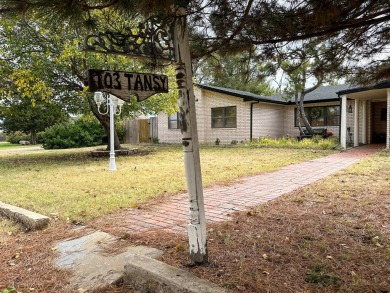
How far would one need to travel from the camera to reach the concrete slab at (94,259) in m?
2.67

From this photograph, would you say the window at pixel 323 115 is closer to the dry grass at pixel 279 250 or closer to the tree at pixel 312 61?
the dry grass at pixel 279 250

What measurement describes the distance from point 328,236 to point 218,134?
1618cm

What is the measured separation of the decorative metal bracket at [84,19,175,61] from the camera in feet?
7.38

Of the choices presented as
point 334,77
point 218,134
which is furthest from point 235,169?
point 218,134

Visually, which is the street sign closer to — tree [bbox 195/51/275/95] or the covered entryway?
tree [bbox 195/51/275/95]

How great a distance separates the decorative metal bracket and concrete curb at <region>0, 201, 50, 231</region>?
2588 millimetres

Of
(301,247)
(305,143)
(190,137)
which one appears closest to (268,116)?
(305,143)

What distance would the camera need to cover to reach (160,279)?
2.41m

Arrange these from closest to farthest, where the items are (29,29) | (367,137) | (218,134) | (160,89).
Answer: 1. (160,89)
2. (29,29)
3. (367,137)
4. (218,134)

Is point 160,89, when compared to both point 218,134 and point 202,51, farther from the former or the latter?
point 218,134

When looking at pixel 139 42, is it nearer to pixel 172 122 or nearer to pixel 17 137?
pixel 172 122

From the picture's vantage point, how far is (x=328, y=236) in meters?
3.41

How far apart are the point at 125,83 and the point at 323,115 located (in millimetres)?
18578

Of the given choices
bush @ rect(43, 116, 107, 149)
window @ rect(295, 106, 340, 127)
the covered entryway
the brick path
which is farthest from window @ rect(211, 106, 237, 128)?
the brick path
